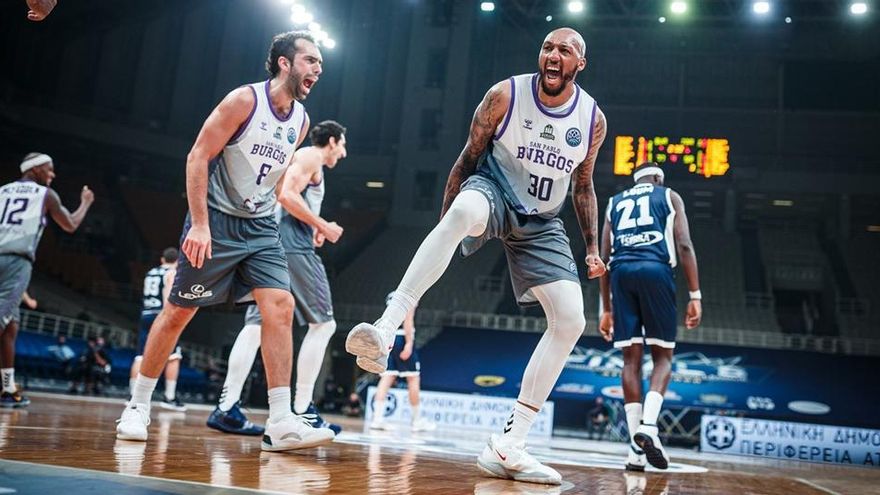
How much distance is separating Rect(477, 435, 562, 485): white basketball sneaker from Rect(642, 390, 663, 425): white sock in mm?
1365

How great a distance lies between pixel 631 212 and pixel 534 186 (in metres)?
1.81

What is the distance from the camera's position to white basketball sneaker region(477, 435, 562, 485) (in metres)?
2.56

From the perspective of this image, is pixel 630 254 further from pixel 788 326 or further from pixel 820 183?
pixel 820 183

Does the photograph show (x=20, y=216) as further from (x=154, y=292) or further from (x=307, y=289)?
(x=154, y=292)

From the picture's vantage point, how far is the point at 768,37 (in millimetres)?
20531

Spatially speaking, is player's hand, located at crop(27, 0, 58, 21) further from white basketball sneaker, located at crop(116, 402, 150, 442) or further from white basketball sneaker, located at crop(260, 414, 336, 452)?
white basketball sneaker, located at crop(260, 414, 336, 452)

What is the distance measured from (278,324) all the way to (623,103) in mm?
19632

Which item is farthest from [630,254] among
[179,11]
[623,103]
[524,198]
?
[179,11]

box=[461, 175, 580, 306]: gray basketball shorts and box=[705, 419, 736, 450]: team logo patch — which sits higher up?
box=[461, 175, 580, 306]: gray basketball shorts

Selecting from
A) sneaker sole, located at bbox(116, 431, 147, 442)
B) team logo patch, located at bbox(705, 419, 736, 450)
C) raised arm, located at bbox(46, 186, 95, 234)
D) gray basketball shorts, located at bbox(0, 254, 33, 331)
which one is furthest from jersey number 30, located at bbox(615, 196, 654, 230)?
team logo patch, located at bbox(705, 419, 736, 450)

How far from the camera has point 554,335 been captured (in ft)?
9.17

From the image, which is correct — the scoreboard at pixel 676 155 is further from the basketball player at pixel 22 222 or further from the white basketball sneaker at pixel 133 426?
the white basketball sneaker at pixel 133 426

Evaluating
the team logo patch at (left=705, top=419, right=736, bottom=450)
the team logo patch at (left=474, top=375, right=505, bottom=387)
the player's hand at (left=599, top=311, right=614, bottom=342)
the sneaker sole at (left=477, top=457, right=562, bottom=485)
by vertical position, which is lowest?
the team logo patch at (left=705, top=419, right=736, bottom=450)

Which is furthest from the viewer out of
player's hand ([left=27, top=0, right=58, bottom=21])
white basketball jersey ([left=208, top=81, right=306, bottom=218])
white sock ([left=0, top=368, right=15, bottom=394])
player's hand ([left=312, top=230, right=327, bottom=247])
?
white sock ([left=0, top=368, right=15, bottom=394])
